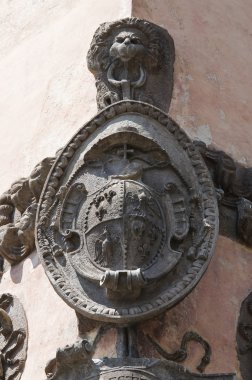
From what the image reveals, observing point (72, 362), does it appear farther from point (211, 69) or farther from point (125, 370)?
point (211, 69)

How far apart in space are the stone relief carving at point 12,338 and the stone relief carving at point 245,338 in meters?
1.09

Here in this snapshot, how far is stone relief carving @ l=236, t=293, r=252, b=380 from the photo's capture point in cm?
759

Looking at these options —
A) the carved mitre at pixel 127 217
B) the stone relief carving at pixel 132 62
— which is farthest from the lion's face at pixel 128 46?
the carved mitre at pixel 127 217

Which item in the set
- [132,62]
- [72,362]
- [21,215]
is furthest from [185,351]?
[132,62]

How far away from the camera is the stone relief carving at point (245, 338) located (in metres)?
7.59

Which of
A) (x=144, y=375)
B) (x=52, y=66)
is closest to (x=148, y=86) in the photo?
(x=52, y=66)

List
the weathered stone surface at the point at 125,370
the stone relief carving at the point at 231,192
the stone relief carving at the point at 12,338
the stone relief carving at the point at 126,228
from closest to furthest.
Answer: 1. the weathered stone surface at the point at 125,370
2. the stone relief carving at the point at 126,228
3. the stone relief carving at the point at 12,338
4. the stone relief carving at the point at 231,192

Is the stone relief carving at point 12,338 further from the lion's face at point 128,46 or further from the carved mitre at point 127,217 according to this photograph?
the lion's face at point 128,46

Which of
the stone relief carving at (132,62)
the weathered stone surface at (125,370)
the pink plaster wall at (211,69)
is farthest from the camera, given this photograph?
the pink plaster wall at (211,69)

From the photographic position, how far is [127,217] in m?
7.45

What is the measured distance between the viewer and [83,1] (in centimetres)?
935

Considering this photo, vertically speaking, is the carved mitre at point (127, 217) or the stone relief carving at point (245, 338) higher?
the carved mitre at point (127, 217)

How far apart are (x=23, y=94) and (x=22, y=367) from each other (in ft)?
Answer: 6.87

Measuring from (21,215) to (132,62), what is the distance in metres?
1.04
